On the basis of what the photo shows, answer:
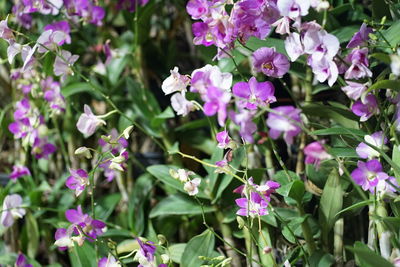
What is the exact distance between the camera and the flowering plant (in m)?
0.77

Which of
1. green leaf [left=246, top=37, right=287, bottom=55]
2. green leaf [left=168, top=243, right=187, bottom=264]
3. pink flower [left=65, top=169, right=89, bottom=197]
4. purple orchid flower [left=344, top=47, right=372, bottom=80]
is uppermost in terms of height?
purple orchid flower [left=344, top=47, right=372, bottom=80]

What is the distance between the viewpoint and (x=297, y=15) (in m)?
0.73

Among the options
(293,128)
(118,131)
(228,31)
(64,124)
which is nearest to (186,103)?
(228,31)

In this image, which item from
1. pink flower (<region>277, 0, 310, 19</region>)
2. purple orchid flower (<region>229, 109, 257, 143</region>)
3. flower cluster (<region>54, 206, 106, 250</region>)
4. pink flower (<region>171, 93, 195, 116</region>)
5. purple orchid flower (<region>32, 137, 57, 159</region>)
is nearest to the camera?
purple orchid flower (<region>229, 109, 257, 143</region>)

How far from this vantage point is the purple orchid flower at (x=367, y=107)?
2.66 feet

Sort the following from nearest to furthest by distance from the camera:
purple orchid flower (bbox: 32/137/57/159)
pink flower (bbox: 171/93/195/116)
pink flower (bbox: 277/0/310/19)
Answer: pink flower (bbox: 277/0/310/19) < pink flower (bbox: 171/93/195/116) < purple orchid flower (bbox: 32/137/57/159)

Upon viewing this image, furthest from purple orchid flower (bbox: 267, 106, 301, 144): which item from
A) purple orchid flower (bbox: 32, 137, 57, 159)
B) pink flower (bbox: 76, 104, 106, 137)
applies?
purple orchid flower (bbox: 32, 137, 57, 159)

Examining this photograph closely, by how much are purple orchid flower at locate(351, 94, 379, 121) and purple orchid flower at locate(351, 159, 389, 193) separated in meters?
0.09

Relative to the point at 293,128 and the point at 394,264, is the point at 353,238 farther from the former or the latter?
the point at 293,128

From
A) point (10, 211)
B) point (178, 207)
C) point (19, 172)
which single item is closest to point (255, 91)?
point (178, 207)

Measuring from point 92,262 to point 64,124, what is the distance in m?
0.46

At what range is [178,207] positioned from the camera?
3.67 feet

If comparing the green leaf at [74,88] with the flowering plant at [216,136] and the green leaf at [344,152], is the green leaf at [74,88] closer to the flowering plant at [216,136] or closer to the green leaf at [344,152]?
the flowering plant at [216,136]

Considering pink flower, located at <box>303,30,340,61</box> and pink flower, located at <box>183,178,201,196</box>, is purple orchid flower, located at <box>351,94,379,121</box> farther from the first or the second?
pink flower, located at <box>183,178,201,196</box>
